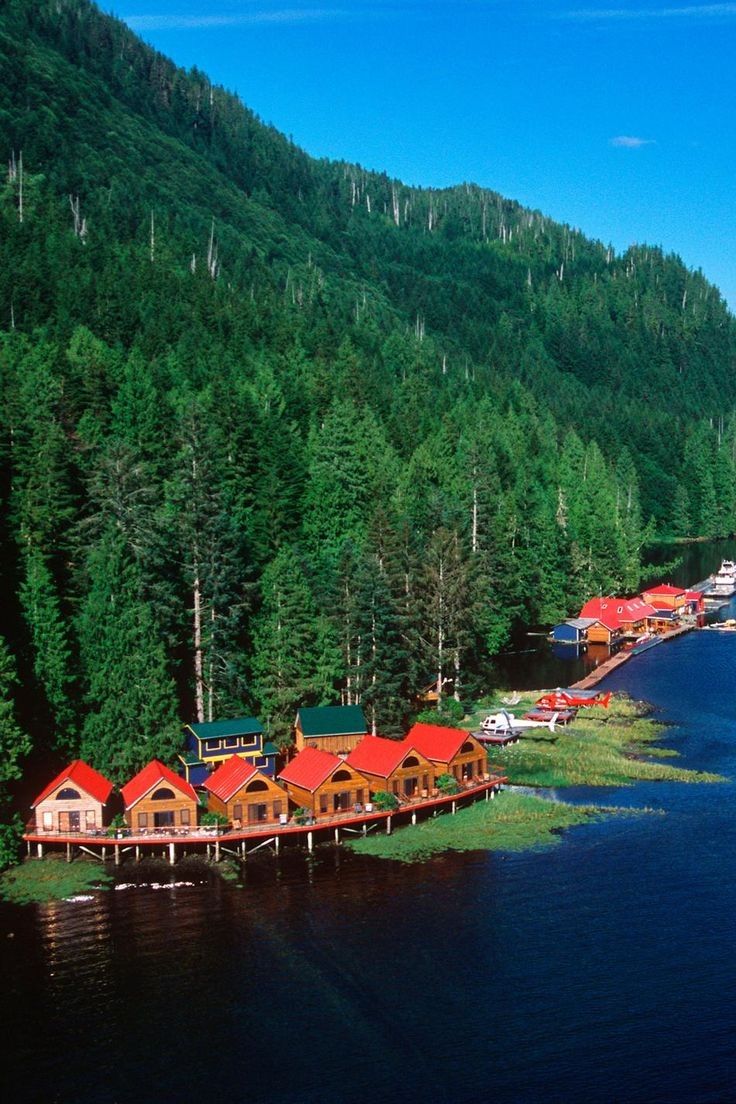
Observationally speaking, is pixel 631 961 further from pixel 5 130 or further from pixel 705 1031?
pixel 5 130

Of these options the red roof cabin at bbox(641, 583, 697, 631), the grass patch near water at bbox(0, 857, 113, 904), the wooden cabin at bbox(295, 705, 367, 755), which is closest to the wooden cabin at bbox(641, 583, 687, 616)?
the red roof cabin at bbox(641, 583, 697, 631)

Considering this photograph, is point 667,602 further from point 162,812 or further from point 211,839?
point 162,812

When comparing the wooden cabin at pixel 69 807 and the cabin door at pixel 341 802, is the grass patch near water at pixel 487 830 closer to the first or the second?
the cabin door at pixel 341 802

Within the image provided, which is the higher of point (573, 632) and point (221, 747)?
point (573, 632)

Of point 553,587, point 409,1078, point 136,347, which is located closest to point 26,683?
point 409,1078

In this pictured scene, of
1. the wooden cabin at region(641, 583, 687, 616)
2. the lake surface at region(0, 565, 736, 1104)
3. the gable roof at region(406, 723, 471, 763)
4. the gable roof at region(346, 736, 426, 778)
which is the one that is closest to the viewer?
the lake surface at region(0, 565, 736, 1104)

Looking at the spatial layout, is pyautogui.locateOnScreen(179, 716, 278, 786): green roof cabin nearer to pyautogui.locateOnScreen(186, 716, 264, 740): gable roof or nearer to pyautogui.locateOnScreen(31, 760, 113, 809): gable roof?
pyautogui.locateOnScreen(186, 716, 264, 740): gable roof

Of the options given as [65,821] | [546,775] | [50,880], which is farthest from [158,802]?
[546,775]
